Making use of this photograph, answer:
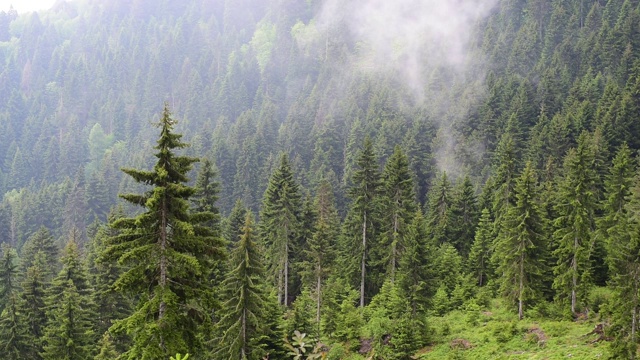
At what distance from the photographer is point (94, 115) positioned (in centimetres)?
15762

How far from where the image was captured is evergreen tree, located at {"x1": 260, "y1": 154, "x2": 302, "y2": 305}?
4622cm

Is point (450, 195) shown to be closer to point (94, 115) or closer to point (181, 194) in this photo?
point (181, 194)

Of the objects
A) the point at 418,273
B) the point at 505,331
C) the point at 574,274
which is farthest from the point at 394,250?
the point at 574,274

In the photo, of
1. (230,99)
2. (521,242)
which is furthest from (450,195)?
(230,99)

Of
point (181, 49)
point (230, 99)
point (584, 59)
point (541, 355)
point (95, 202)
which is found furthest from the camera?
point (181, 49)

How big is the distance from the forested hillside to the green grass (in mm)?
332

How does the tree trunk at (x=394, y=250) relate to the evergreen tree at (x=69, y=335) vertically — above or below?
above

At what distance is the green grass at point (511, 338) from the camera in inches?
1109

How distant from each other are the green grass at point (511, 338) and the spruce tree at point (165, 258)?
20.4 metres

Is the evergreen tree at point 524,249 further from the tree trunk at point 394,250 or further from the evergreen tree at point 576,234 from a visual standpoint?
the tree trunk at point 394,250

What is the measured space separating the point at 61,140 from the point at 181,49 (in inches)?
2070

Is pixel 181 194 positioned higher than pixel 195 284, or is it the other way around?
pixel 181 194

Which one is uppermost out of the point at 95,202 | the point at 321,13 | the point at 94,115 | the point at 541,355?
the point at 321,13

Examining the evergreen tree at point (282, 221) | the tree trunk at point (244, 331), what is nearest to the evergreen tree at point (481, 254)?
the evergreen tree at point (282, 221)
